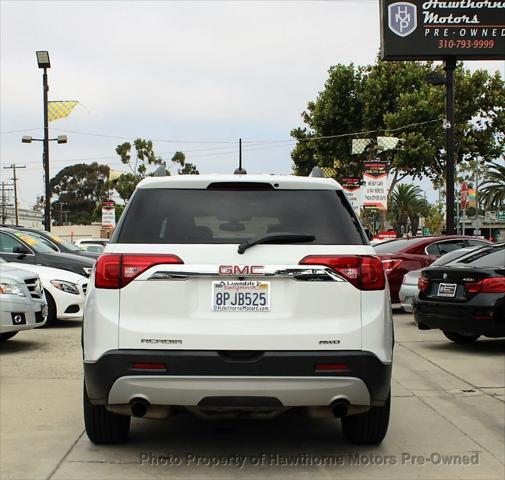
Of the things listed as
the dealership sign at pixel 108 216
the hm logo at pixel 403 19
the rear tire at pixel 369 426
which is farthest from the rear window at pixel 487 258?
the dealership sign at pixel 108 216

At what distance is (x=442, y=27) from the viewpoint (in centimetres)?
2541

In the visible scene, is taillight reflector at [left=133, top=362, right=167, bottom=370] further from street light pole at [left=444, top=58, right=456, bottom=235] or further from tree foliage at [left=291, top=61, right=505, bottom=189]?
tree foliage at [left=291, top=61, right=505, bottom=189]

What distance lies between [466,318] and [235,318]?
5.58m

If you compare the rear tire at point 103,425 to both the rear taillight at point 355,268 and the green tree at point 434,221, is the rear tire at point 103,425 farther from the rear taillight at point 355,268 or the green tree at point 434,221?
the green tree at point 434,221

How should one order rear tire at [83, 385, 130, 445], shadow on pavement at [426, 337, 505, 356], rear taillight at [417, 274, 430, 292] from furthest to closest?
rear taillight at [417, 274, 430, 292], shadow on pavement at [426, 337, 505, 356], rear tire at [83, 385, 130, 445]

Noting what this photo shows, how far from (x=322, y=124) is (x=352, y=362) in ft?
115

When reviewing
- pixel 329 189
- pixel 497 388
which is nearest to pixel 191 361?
pixel 329 189

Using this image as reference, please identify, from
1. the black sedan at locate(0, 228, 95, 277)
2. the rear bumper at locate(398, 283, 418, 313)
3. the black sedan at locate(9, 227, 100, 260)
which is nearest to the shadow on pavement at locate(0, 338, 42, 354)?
the black sedan at locate(0, 228, 95, 277)

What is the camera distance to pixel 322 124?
3866 cm

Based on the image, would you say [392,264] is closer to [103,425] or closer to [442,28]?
[103,425]

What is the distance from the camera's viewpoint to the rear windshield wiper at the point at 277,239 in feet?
14.2

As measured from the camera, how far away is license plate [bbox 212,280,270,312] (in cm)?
429

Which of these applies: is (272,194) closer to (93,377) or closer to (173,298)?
(173,298)

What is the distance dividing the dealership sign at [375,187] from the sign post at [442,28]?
7.75 feet
